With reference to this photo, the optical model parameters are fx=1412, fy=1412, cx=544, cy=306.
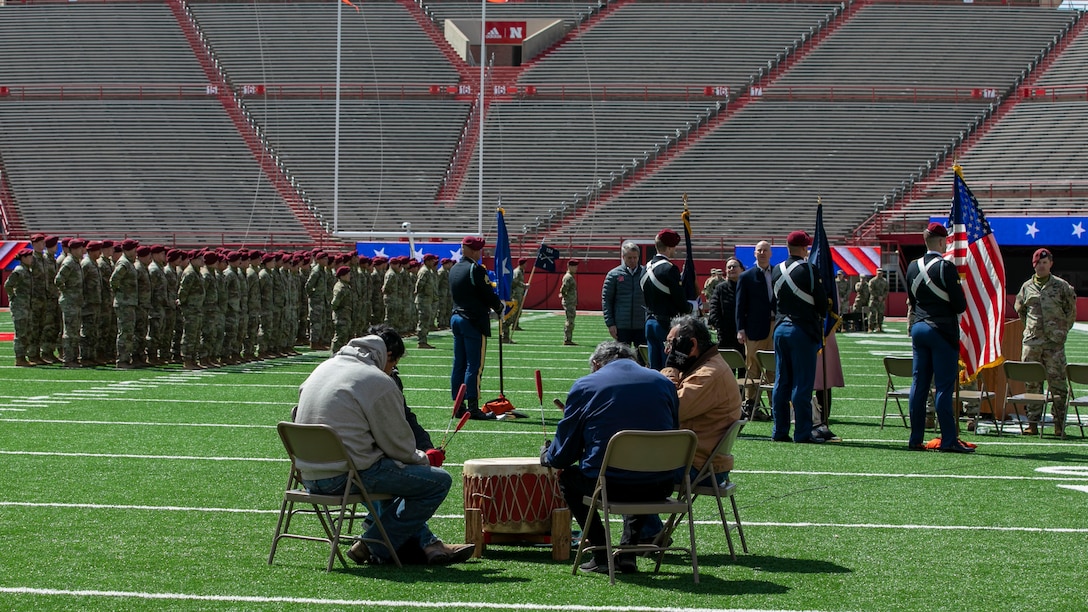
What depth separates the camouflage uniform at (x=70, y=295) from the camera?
19.4 m

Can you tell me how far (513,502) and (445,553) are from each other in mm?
474

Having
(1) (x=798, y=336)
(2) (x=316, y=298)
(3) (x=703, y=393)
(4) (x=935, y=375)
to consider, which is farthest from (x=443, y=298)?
(3) (x=703, y=393)

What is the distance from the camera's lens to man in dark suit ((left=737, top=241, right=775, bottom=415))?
46.5 feet

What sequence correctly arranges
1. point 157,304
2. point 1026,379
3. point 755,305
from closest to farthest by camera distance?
point 1026,379 → point 755,305 → point 157,304

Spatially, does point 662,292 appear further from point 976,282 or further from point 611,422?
point 611,422

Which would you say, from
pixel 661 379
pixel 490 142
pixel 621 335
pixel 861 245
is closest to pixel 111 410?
pixel 621 335

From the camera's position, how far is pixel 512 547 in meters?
7.81

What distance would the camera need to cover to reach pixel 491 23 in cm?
5450

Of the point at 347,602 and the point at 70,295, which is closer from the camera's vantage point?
the point at 347,602

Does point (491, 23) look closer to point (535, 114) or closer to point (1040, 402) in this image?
point (535, 114)

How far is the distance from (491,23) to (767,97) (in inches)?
447

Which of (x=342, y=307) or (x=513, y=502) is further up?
(x=342, y=307)

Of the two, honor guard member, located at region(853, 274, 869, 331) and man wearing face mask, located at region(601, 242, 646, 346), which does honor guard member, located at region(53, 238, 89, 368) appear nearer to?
man wearing face mask, located at region(601, 242, 646, 346)

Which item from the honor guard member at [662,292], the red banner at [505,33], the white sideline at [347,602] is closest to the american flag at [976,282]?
the honor guard member at [662,292]
